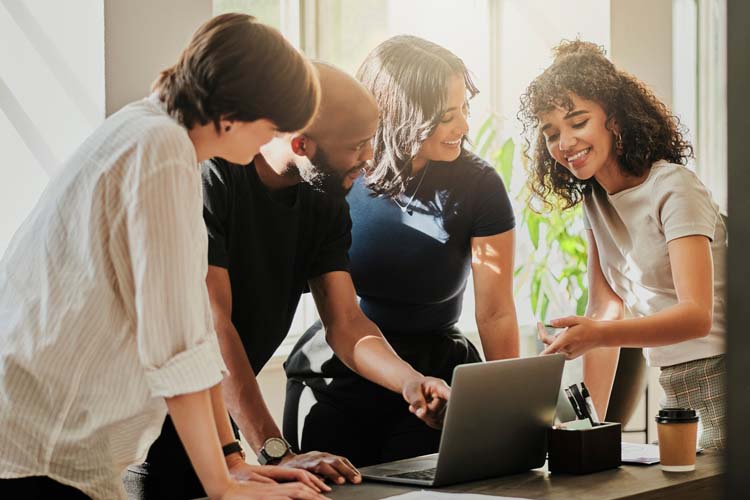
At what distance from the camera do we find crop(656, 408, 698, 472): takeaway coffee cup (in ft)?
6.17

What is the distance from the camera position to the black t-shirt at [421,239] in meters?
2.48

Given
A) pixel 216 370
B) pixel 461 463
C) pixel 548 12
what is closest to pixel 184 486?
pixel 461 463

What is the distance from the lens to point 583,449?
1885mm


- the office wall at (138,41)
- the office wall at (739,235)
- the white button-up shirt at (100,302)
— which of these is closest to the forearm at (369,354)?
the white button-up shirt at (100,302)

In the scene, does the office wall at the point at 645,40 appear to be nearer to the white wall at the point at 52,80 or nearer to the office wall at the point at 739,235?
the white wall at the point at 52,80

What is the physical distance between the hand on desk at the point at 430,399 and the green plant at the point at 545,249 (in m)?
2.77

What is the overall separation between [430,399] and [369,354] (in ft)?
0.86

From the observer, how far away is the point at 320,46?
4430mm

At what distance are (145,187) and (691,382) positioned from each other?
1.53m

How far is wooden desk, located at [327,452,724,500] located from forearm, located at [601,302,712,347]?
1.11 feet

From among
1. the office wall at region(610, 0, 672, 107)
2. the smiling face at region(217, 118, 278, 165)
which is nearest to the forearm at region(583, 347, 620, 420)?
the smiling face at region(217, 118, 278, 165)

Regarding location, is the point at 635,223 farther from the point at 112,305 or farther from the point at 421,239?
the point at 112,305

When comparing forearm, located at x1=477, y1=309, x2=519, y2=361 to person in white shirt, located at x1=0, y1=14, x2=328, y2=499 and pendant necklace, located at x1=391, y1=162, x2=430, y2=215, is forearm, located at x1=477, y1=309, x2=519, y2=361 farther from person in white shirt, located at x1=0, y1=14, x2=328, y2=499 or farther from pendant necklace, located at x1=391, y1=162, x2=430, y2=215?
person in white shirt, located at x1=0, y1=14, x2=328, y2=499

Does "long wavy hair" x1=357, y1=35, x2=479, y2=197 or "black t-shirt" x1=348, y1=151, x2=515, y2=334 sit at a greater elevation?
"long wavy hair" x1=357, y1=35, x2=479, y2=197
